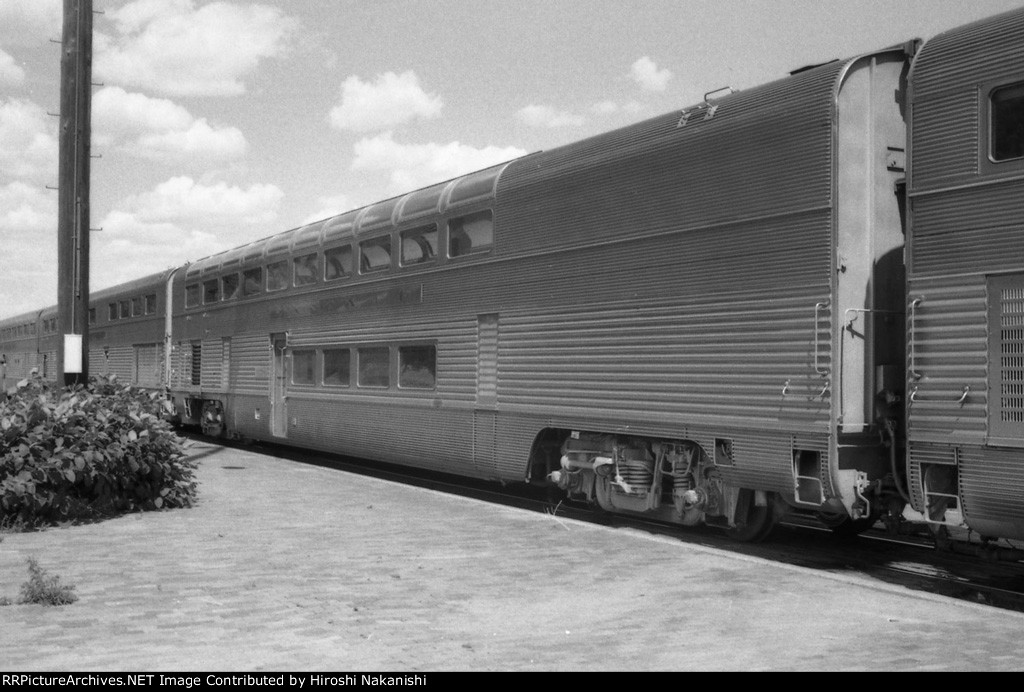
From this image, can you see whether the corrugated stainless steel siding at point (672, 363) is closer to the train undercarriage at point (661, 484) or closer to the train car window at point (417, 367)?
the train undercarriage at point (661, 484)

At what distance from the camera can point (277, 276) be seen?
18.1m

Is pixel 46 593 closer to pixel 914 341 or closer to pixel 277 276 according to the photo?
pixel 914 341

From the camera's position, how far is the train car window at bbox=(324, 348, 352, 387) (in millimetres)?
15789

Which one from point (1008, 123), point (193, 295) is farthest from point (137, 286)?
point (1008, 123)

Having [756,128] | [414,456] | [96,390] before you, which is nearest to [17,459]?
[96,390]

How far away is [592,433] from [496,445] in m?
1.67

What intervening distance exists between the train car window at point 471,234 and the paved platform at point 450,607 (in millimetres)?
3694

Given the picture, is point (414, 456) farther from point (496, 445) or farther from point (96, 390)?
point (96, 390)

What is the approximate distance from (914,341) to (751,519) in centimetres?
255

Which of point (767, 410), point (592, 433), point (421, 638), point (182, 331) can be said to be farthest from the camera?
point (182, 331)

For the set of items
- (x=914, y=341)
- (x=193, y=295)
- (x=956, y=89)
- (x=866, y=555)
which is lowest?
(x=866, y=555)

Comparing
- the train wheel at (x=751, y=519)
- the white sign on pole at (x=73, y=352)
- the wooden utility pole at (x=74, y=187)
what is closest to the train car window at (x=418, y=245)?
A: the wooden utility pole at (x=74, y=187)

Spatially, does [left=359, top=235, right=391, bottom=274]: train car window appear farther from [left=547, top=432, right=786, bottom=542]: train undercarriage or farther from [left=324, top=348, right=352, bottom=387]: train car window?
[left=547, top=432, right=786, bottom=542]: train undercarriage
